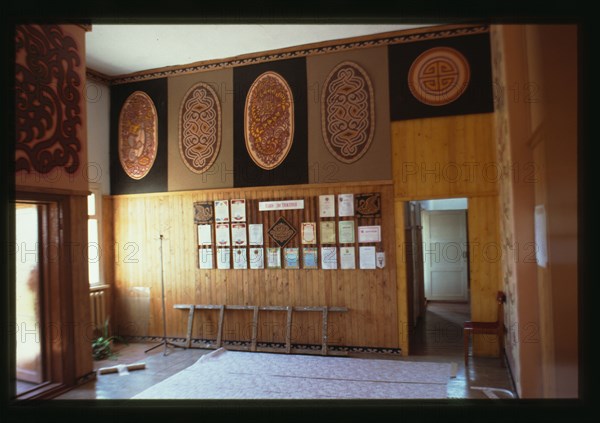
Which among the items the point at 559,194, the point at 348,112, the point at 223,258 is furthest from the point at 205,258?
the point at 559,194

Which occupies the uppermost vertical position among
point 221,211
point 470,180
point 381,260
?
point 470,180

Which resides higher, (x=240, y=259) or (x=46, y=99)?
(x=46, y=99)

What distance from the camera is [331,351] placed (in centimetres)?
568

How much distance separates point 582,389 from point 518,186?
2.94m

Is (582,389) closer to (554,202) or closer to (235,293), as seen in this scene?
(554,202)

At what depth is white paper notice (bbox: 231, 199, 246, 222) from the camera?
626cm

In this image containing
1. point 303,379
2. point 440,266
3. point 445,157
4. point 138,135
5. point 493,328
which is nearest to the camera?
point 303,379

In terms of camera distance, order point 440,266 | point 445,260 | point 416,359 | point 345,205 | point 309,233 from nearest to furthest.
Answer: point 416,359 → point 345,205 → point 309,233 → point 440,266 → point 445,260

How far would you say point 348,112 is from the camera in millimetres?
5828

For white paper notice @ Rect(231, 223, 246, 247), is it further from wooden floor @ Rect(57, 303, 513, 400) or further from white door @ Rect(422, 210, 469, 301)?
white door @ Rect(422, 210, 469, 301)

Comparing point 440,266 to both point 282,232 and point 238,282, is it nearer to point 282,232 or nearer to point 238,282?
point 282,232

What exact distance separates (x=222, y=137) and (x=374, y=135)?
239 cm

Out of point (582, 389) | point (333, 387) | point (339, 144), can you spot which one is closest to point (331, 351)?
point (333, 387)

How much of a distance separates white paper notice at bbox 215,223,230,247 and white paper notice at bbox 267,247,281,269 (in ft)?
2.35
